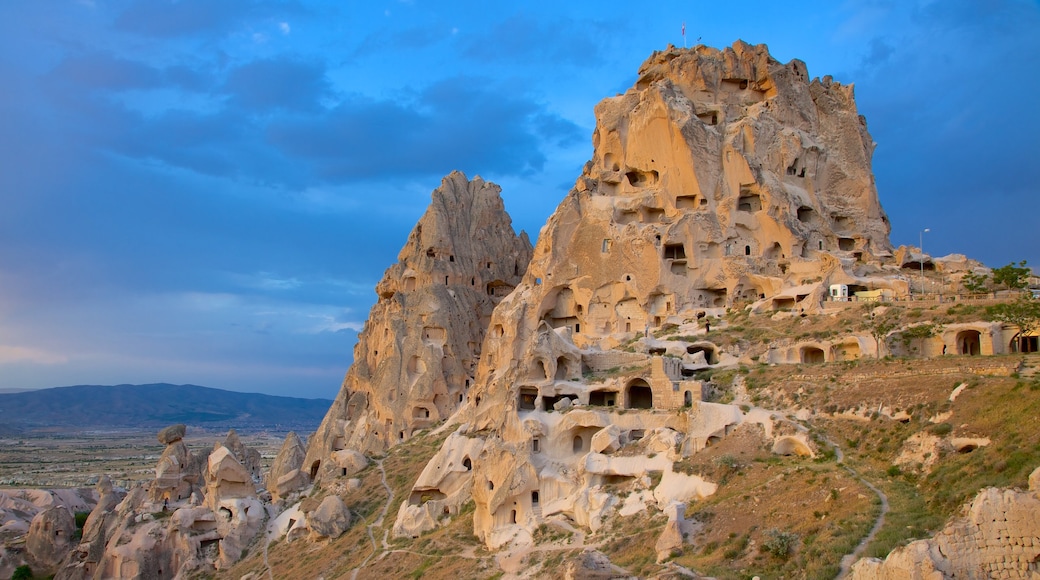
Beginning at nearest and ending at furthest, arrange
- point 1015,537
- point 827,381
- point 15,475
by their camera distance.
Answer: point 1015,537 → point 827,381 → point 15,475

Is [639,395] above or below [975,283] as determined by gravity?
below

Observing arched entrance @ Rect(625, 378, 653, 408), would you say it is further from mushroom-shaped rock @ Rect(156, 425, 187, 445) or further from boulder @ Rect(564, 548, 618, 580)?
mushroom-shaped rock @ Rect(156, 425, 187, 445)

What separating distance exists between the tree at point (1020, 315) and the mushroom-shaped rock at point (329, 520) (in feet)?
122

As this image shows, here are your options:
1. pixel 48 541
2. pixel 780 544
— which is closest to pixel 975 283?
pixel 780 544

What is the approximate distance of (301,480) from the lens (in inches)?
2502

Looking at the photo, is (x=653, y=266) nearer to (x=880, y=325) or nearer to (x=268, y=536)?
(x=880, y=325)

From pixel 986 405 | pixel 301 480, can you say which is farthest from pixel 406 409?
pixel 986 405

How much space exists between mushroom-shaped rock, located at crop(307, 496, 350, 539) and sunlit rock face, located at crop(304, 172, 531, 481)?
868 cm

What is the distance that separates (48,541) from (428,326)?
31471mm

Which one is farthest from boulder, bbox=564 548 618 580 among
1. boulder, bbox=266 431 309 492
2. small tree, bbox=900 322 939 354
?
boulder, bbox=266 431 309 492

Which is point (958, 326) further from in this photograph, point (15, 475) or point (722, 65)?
point (15, 475)

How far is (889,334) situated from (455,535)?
2484 centimetres

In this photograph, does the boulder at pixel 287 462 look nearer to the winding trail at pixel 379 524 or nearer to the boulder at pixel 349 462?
the boulder at pixel 349 462

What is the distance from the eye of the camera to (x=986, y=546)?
21547 mm
